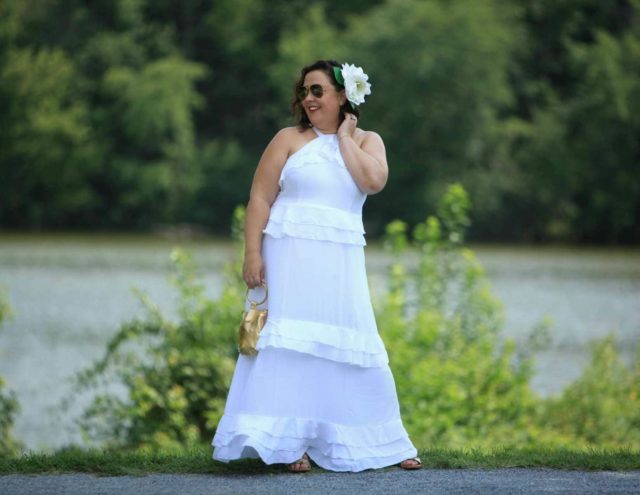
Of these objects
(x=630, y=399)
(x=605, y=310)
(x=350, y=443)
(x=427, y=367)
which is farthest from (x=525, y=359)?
(x=605, y=310)

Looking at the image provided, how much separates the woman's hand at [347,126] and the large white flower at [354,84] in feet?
0.26

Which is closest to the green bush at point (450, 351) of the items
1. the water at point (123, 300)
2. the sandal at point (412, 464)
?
the water at point (123, 300)

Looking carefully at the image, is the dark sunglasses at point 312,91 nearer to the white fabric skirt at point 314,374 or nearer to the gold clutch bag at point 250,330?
the white fabric skirt at point 314,374

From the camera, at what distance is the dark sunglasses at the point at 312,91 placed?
6.30 metres

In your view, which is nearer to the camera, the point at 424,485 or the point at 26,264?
the point at 424,485

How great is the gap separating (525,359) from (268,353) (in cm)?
672

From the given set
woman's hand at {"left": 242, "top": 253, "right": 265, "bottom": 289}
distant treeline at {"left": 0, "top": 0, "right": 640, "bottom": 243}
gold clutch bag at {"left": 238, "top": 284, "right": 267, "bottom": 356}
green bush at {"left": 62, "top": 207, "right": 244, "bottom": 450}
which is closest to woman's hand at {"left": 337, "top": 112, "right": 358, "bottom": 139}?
woman's hand at {"left": 242, "top": 253, "right": 265, "bottom": 289}

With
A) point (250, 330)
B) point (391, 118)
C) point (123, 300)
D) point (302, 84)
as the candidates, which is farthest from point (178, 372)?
point (391, 118)

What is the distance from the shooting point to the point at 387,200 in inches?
2199

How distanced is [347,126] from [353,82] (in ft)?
0.68

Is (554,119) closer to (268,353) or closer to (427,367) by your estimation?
(427,367)

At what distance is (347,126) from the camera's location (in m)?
6.30

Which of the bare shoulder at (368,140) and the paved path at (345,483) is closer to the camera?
the paved path at (345,483)

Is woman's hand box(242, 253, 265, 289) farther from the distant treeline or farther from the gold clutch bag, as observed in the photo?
the distant treeline
